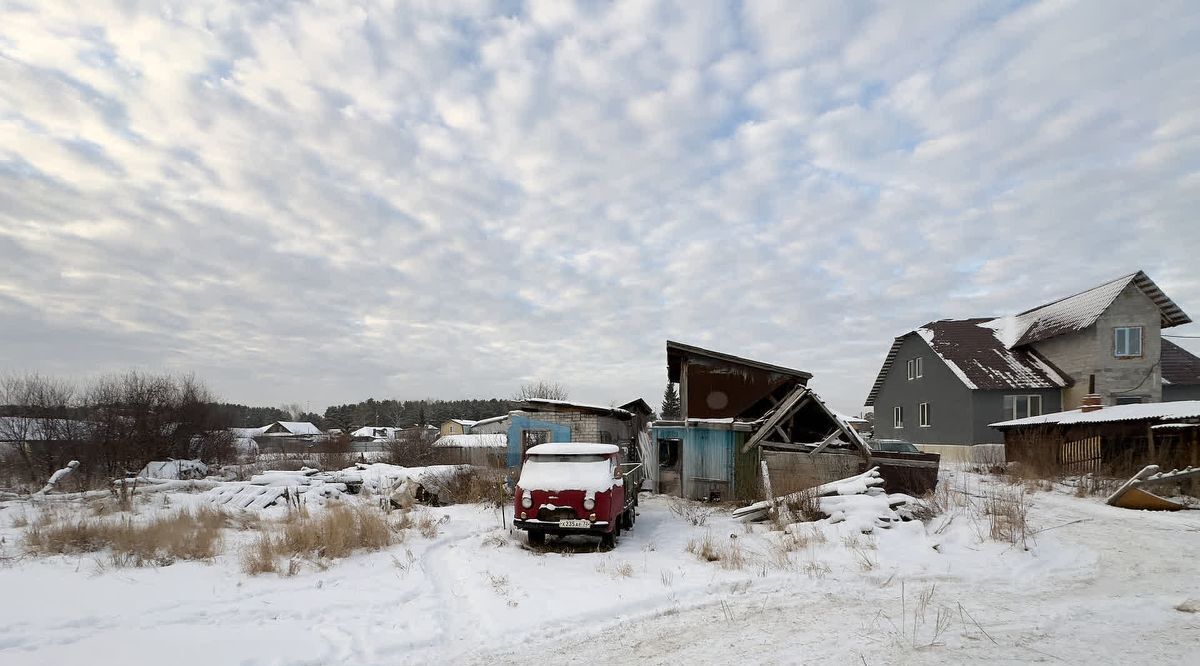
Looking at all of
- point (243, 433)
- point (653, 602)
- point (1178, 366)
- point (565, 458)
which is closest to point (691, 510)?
point (565, 458)

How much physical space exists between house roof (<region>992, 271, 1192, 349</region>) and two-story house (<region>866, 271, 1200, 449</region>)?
0.06 meters

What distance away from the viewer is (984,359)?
31406 mm

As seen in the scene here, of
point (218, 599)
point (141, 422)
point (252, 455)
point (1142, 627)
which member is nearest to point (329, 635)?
point (218, 599)

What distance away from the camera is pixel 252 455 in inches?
1613

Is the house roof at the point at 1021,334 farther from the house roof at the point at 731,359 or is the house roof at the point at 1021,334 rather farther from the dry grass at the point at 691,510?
the dry grass at the point at 691,510

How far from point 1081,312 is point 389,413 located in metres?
109

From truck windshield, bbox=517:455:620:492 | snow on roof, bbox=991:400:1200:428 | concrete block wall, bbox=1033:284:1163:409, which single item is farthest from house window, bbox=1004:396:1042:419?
truck windshield, bbox=517:455:620:492

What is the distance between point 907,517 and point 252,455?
41698 millimetres

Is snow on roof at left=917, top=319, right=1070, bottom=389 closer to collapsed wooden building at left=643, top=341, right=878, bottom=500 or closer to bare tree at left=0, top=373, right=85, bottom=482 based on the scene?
collapsed wooden building at left=643, top=341, right=878, bottom=500

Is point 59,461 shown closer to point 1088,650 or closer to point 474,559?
point 474,559

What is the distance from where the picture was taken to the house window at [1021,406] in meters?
29.3

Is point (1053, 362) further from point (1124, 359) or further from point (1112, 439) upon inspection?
point (1112, 439)

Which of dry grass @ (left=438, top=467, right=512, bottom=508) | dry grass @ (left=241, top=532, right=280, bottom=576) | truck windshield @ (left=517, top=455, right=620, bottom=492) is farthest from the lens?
dry grass @ (left=438, top=467, right=512, bottom=508)

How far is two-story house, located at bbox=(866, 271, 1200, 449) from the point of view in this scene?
91.2ft
